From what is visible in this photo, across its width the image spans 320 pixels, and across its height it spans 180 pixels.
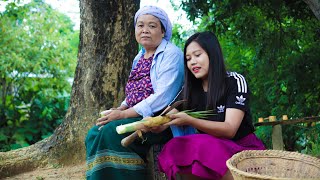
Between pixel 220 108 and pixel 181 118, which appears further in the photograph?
pixel 220 108

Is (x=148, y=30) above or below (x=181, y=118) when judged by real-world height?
above

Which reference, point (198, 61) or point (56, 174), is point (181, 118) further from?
point (56, 174)

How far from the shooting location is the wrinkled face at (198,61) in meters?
3.23

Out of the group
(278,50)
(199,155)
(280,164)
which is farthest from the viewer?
(278,50)

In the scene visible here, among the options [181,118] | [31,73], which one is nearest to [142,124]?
[181,118]

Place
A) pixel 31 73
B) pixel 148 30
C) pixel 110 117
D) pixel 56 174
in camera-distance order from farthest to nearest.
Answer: pixel 31 73 → pixel 56 174 → pixel 148 30 → pixel 110 117

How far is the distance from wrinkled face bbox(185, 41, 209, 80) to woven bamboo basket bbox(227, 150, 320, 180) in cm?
74

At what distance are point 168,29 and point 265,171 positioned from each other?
59.0 inches

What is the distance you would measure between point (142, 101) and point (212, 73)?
61 centimetres

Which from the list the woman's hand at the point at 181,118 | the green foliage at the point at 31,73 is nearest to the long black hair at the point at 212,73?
the woman's hand at the point at 181,118

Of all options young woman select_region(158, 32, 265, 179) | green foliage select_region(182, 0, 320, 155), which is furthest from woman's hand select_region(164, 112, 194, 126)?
green foliage select_region(182, 0, 320, 155)

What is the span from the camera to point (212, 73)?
3.19m

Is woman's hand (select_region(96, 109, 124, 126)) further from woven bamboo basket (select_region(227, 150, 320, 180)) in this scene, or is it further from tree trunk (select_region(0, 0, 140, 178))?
tree trunk (select_region(0, 0, 140, 178))

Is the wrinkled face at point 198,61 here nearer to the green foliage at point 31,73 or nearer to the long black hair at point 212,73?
the long black hair at point 212,73
